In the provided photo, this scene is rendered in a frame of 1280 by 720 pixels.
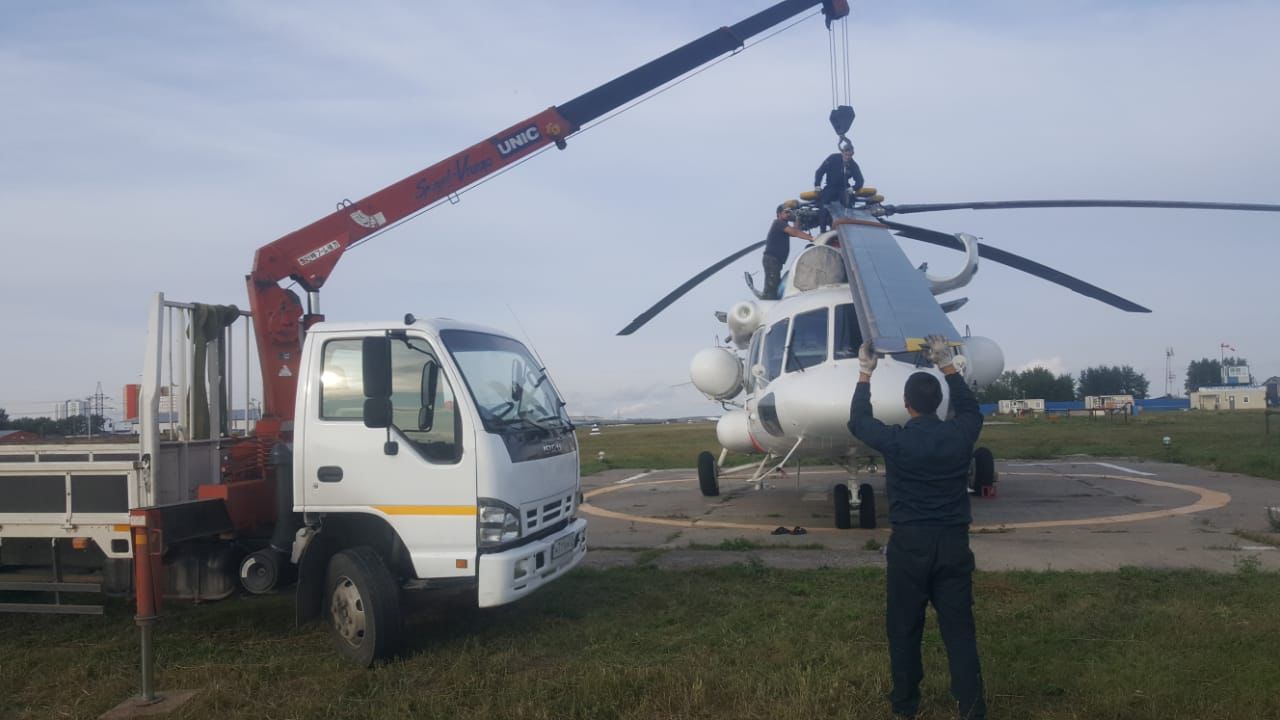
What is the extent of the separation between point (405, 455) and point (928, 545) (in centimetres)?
337

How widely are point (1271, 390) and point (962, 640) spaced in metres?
32.9

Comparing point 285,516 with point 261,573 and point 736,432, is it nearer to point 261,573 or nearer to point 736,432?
point 261,573

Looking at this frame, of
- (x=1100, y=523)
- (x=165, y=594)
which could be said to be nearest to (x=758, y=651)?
(x=165, y=594)

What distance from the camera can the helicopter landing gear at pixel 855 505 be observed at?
10.7 m

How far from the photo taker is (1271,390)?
29.8 m

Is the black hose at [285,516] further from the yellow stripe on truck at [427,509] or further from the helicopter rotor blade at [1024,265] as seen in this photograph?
the helicopter rotor blade at [1024,265]

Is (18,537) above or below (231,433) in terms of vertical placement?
below

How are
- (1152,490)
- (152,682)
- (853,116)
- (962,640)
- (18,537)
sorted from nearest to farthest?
(962,640)
(152,682)
(18,537)
(853,116)
(1152,490)

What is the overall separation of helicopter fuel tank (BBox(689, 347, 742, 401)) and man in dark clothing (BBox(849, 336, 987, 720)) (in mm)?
9530

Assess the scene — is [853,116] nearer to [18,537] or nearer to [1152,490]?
[1152,490]

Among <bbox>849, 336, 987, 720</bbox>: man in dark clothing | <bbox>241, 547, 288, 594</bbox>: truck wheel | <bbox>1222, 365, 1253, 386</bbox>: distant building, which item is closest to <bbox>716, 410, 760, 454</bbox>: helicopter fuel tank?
<bbox>241, 547, 288, 594</bbox>: truck wheel

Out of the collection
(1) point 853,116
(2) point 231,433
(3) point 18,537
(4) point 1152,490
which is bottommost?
(4) point 1152,490

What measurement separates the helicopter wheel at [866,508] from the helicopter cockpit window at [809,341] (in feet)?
5.70

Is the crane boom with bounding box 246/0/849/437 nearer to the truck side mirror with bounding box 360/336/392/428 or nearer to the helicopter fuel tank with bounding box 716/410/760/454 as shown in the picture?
the truck side mirror with bounding box 360/336/392/428
